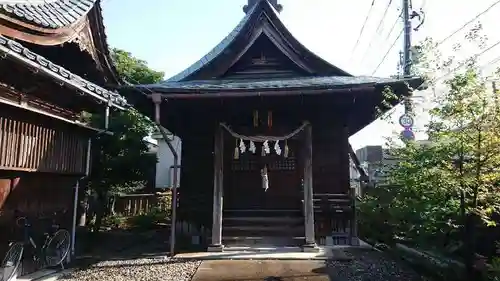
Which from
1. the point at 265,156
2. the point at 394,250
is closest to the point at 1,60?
the point at 265,156

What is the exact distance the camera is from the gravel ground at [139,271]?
6561 millimetres

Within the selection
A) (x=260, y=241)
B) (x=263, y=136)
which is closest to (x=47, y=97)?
(x=263, y=136)

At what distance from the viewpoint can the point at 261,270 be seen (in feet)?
22.3

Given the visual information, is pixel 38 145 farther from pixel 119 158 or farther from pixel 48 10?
pixel 119 158

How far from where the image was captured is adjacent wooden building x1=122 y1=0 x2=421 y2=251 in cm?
890

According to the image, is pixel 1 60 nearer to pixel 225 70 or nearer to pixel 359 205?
pixel 225 70

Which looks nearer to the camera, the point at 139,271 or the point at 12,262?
the point at 12,262

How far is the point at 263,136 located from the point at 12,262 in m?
5.89

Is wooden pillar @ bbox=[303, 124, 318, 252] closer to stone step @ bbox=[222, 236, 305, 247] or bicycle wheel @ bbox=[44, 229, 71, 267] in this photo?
stone step @ bbox=[222, 236, 305, 247]

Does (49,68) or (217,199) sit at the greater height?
(49,68)

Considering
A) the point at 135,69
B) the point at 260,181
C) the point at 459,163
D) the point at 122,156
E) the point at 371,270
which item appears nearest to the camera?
the point at 459,163

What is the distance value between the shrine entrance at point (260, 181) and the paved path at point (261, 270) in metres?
3.11

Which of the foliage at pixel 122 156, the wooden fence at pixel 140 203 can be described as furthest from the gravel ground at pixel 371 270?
the wooden fence at pixel 140 203

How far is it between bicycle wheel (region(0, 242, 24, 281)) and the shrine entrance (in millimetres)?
5364
